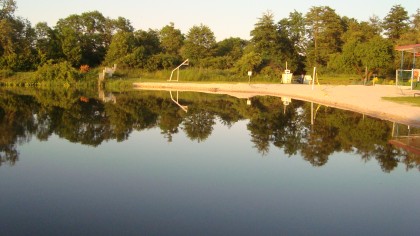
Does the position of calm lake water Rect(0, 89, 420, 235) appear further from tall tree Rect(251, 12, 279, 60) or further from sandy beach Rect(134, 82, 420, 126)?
tall tree Rect(251, 12, 279, 60)

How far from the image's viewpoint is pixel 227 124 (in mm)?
14539

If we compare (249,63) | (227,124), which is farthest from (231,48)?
(227,124)

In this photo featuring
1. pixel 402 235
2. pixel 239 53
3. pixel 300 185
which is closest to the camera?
pixel 402 235

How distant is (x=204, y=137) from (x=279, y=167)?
395 centimetres

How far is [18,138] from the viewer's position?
428 inches

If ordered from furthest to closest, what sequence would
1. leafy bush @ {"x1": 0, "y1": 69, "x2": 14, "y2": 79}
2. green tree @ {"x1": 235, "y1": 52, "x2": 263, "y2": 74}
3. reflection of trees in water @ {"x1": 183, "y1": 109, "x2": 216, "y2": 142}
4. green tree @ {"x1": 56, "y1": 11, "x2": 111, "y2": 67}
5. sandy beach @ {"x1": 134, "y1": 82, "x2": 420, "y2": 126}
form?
1. green tree @ {"x1": 56, "y1": 11, "x2": 111, "y2": 67}
2. green tree @ {"x1": 235, "y1": 52, "x2": 263, "y2": 74}
3. leafy bush @ {"x1": 0, "y1": 69, "x2": 14, "y2": 79}
4. sandy beach @ {"x1": 134, "y1": 82, "x2": 420, "y2": 126}
5. reflection of trees in water @ {"x1": 183, "y1": 109, "x2": 216, "y2": 142}

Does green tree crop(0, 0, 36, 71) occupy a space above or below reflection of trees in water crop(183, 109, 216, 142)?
above

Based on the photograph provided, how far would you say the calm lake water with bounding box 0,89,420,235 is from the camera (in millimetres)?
5301

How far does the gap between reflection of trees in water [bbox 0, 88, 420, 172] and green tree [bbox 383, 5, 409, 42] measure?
43177mm

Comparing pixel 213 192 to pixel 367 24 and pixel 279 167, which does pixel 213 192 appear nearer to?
pixel 279 167

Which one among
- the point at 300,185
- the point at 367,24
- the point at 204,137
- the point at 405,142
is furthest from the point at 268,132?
the point at 367,24

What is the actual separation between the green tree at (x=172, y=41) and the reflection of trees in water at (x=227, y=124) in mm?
38506

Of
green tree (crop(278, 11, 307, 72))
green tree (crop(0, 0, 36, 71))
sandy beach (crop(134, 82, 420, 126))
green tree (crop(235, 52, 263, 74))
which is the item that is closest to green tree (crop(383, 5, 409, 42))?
green tree (crop(278, 11, 307, 72))

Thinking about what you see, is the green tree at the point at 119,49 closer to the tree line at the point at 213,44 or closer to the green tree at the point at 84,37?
the tree line at the point at 213,44
